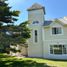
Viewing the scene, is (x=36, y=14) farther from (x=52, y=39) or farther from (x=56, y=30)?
(x=52, y=39)

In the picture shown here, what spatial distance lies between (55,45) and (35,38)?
4004 millimetres

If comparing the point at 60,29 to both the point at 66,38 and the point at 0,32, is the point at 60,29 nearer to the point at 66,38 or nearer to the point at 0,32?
the point at 66,38

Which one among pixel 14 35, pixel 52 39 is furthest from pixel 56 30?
pixel 14 35

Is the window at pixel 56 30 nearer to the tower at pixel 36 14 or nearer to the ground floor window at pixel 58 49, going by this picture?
the ground floor window at pixel 58 49

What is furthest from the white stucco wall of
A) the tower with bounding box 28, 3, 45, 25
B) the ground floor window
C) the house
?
the tower with bounding box 28, 3, 45, 25

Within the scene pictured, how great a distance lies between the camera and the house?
1513 inches

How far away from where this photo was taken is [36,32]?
4028 centimetres

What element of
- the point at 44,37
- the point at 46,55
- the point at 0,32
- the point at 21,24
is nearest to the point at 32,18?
the point at 44,37

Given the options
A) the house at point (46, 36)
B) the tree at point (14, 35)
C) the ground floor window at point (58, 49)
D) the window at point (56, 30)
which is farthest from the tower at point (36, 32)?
the tree at point (14, 35)

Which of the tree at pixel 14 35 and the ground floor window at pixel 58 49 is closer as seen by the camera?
the tree at pixel 14 35

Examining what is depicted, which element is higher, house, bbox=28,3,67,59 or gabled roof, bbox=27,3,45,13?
gabled roof, bbox=27,3,45,13

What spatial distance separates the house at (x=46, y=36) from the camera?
38438mm

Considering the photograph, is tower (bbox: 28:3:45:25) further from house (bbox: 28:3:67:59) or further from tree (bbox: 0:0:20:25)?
tree (bbox: 0:0:20:25)

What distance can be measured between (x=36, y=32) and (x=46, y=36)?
2123 millimetres
